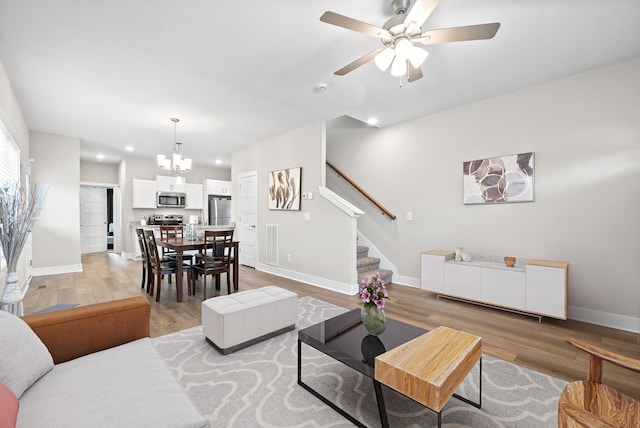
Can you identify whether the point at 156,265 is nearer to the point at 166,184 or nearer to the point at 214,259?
the point at 214,259

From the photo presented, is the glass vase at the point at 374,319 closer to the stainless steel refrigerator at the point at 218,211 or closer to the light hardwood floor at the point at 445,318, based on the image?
the light hardwood floor at the point at 445,318

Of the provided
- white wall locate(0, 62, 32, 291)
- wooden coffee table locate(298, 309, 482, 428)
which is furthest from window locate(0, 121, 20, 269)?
wooden coffee table locate(298, 309, 482, 428)

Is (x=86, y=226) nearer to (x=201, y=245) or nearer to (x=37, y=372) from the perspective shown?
(x=201, y=245)

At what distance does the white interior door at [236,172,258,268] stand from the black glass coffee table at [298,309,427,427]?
4081mm

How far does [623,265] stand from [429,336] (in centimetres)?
267

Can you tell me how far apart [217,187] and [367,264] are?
5545 millimetres

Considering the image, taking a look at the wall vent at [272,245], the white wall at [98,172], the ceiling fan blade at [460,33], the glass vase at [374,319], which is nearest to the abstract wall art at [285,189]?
the wall vent at [272,245]

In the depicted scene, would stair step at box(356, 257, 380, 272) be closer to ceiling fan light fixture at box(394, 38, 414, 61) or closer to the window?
ceiling fan light fixture at box(394, 38, 414, 61)

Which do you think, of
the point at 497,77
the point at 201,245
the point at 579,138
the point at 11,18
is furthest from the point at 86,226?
the point at 579,138

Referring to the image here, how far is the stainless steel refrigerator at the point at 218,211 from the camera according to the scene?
805 cm

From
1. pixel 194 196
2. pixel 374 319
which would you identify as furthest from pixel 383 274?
pixel 194 196

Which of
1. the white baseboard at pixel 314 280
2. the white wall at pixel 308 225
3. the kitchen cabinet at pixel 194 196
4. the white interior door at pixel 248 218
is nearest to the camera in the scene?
the white baseboard at pixel 314 280

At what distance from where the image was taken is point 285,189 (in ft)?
16.7

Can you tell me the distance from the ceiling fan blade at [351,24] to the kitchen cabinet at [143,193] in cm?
705
